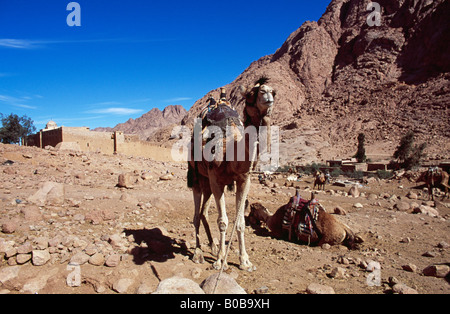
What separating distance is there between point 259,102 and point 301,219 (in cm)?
365

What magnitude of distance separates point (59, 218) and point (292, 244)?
5181mm

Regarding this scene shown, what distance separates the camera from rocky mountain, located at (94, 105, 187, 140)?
16752 cm

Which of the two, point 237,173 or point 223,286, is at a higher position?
point 237,173

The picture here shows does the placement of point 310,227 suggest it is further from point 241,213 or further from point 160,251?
point 160,251

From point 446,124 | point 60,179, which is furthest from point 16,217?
point 446,124

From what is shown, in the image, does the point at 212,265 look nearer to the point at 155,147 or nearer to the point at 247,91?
the point at 247,91

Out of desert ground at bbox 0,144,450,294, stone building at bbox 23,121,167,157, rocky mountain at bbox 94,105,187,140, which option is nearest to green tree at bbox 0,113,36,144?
stone building at bbox 23,121,167,157

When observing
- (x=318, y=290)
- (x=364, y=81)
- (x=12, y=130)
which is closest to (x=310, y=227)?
(x=318, y=290)

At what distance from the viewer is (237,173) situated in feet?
13.3

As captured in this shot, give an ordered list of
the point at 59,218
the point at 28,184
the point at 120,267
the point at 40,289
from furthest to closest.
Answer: the point at 28,184, the point at 59,218, the point at 120,267, the point at 40,289

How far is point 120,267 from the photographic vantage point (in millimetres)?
3986

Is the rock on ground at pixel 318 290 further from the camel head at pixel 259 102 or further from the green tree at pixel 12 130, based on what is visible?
the green tree at pixel 12 130

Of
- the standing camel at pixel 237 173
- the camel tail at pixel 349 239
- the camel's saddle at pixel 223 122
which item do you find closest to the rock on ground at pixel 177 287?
the standing camel at pixel 237 173
